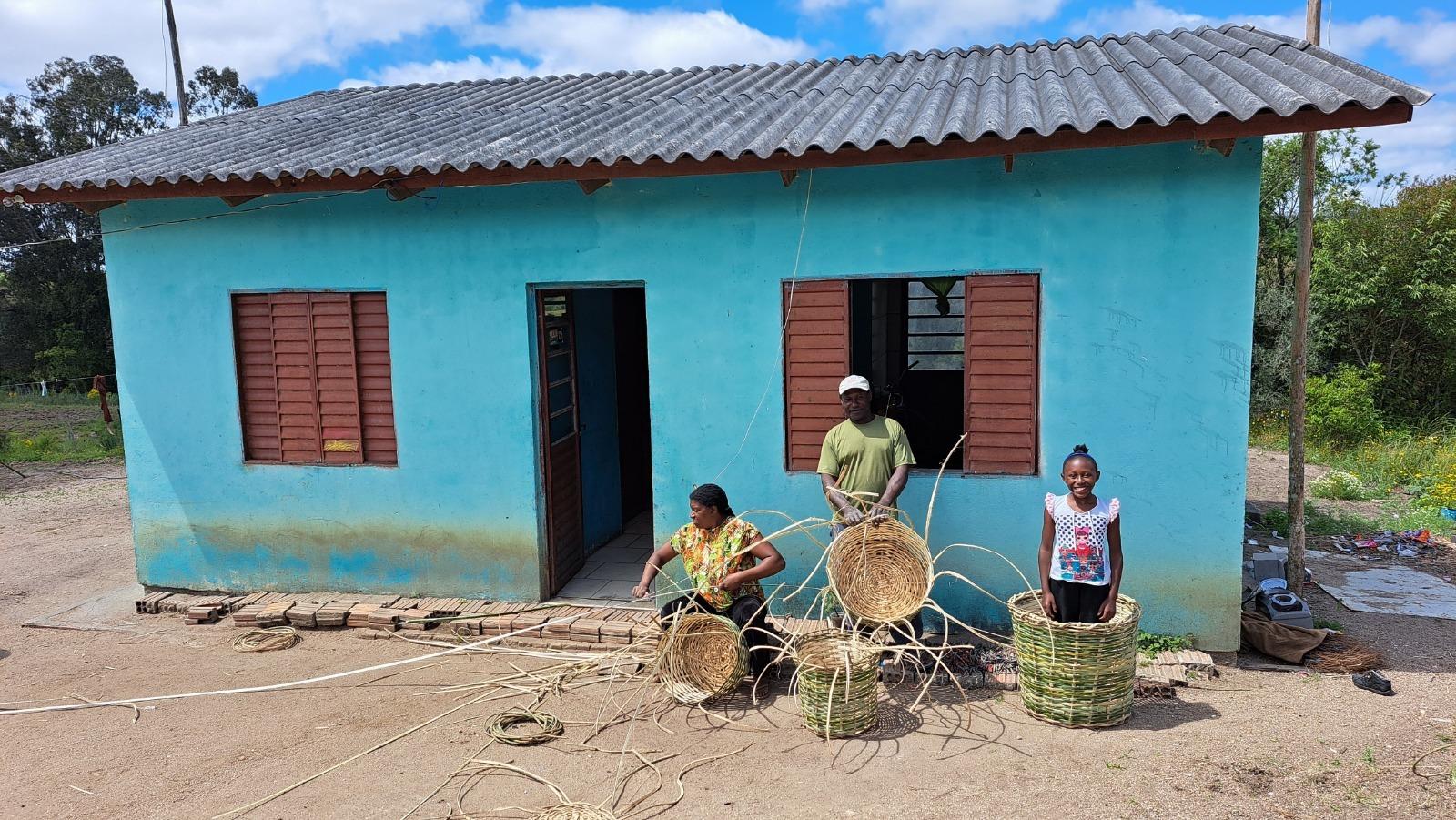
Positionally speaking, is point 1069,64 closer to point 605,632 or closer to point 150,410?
point 605,632

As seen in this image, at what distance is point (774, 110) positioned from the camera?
6453 millimetres

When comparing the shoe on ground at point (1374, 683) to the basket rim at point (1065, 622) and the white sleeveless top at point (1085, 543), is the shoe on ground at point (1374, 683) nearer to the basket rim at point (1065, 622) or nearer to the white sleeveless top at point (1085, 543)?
the basket rim at point (1065, 622)

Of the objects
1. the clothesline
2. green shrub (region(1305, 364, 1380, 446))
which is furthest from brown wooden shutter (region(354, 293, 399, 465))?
the clothesline

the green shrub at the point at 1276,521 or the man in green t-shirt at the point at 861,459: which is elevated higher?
the man in green t-shirt at the point at 861,459

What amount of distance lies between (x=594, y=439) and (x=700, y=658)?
3220mm

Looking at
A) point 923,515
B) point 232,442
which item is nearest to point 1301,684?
point 923,515

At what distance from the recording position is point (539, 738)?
15.2 feet

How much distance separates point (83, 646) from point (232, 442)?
5.39 ft

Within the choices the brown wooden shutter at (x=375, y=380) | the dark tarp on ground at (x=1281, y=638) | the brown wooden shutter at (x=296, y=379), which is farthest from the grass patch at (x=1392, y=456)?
the brown wooden shutter at (x=296, y=379)

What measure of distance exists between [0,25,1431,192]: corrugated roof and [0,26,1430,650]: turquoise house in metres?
0.04

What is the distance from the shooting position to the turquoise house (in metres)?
5.20

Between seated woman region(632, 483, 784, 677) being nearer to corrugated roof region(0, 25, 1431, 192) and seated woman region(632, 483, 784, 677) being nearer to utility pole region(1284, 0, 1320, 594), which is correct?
corrugated roof region(0, 25, 1431, 192)

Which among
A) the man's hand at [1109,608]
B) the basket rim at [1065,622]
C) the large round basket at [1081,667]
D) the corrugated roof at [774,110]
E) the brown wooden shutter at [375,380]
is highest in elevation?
the corrugated roof at [774,110]

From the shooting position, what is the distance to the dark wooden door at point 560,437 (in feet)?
21.3
